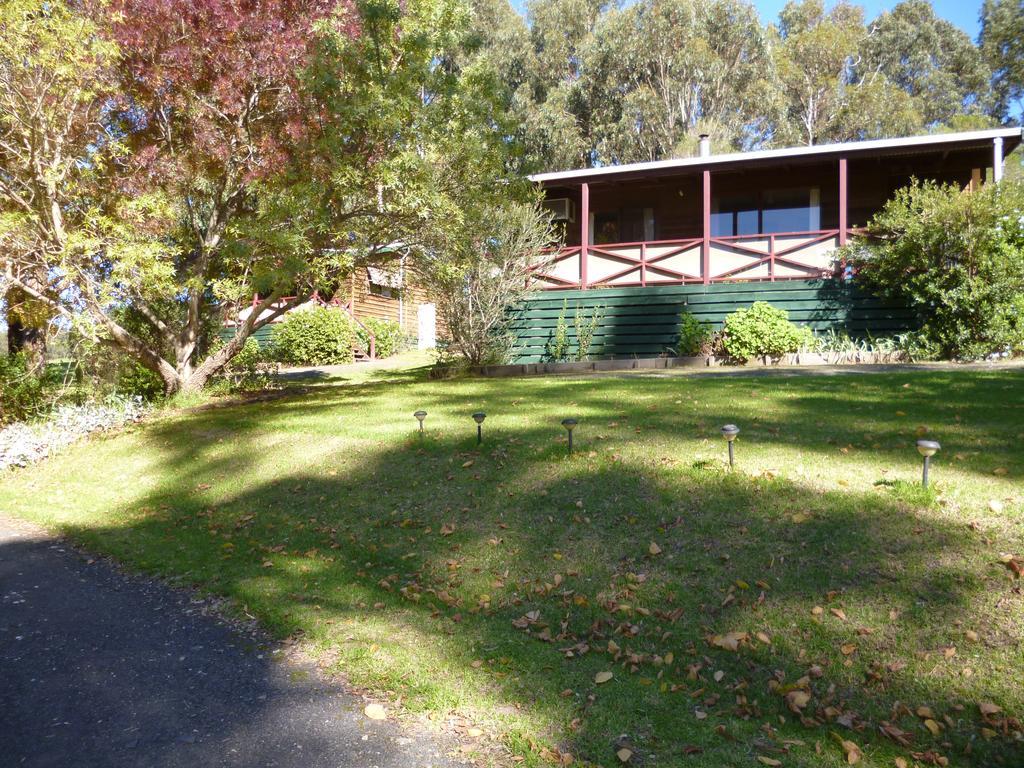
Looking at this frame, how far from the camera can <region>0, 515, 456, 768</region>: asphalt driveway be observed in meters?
3.13

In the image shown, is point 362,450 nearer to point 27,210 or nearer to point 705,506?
point 705,506

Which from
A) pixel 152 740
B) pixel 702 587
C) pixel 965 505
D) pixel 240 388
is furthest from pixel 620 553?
pixel 240 388

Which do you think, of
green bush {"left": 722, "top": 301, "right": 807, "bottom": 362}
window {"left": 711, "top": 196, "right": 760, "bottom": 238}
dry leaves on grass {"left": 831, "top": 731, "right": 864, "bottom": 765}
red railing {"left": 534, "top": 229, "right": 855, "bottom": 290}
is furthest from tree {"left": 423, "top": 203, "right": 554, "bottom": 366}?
dry leaves on grass {"left": 831, "top": 731, "right": 864, "bottom": 765}

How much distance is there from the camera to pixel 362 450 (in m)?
7.73

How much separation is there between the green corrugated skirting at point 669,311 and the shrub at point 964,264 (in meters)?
0.94

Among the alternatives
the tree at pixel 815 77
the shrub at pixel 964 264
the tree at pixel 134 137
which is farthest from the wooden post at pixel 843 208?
the tree at pixel 815 77

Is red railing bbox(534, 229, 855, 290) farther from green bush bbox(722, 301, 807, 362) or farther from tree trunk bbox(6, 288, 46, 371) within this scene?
tree trunk bbox(6, 288, 46, 371)

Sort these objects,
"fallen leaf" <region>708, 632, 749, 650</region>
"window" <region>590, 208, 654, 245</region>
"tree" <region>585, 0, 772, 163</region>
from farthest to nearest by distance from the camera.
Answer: "tree" <region>585, 0, 772, 163</region>, "window" <region>590, 208, 654, 245</region>, "fallen leaf" <region>708, 632, 749, 650</region>

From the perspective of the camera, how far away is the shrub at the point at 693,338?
14.6 meters

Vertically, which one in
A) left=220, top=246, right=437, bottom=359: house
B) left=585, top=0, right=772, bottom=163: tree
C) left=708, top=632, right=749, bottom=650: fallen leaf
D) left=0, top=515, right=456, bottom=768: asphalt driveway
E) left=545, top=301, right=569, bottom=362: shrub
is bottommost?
left=0, top=515, right=456, bottom=768: asphalt driveway

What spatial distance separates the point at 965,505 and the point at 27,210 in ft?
36.7

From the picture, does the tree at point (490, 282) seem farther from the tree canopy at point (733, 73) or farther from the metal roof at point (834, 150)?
the tree canopy at point (733, 73)

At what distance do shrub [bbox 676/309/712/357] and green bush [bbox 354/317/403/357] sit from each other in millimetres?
9645

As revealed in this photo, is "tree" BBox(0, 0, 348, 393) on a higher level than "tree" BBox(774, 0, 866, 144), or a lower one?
A: lower
